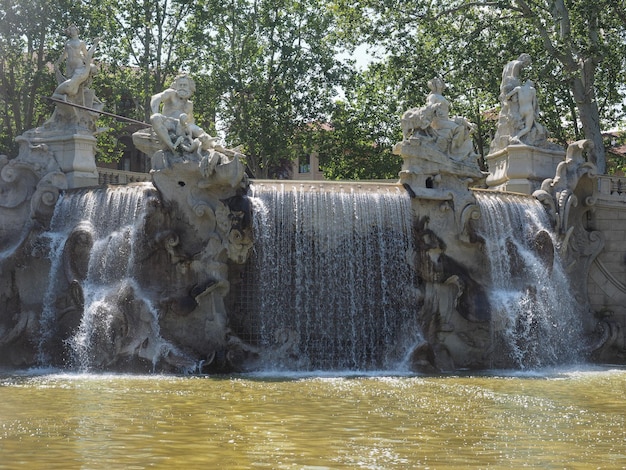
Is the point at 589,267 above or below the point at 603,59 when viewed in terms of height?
below

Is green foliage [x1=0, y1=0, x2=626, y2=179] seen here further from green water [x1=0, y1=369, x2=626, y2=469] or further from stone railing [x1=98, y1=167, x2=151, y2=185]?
green water [x1=0, y1=369, x2=626, y2=469]

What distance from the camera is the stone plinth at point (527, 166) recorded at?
3023 cm

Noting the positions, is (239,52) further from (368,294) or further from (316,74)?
(368,294)

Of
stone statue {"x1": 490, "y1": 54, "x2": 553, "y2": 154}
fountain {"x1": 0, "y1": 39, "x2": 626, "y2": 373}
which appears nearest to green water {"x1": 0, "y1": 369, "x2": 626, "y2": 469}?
fountain {"x1": 0, "y1": 39, "x2": 626, "y2": 373}

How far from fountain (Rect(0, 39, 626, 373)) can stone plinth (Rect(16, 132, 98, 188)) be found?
0.61 meters

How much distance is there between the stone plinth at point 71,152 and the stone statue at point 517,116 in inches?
413

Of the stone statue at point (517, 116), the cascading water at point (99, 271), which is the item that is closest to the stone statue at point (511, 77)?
the stone statue at point (517, 116)

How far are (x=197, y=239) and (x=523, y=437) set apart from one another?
472 inches

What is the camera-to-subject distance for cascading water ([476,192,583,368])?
26.4 meters

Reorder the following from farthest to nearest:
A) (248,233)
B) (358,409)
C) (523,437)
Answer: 1. (248,233)
2. (358,409)
3. (523,437)

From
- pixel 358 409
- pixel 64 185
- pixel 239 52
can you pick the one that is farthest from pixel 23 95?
pixel 358 409

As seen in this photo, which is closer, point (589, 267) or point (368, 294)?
point (368, 294)

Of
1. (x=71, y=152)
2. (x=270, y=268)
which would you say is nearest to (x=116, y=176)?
(x=71, y=152)

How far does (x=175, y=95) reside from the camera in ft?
90.6
